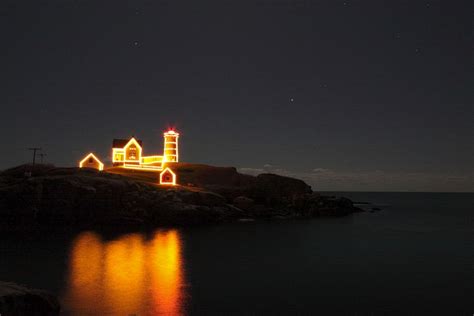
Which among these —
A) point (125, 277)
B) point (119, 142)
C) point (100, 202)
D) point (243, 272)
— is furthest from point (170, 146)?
point (125, 277)

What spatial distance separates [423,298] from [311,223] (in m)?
45.0

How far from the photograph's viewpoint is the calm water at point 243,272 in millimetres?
23875

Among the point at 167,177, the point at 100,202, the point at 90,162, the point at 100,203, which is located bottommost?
the point at 100,203

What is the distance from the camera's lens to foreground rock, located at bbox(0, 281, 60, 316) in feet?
51.4

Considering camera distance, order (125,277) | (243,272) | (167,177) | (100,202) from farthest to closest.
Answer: (167,177)
(100,202)
(243,272)
(125,277)

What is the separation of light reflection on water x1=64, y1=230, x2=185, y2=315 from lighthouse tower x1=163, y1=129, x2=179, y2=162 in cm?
3876

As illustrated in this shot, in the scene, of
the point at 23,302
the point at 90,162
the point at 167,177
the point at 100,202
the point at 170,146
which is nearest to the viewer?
Result: the point at 23,302

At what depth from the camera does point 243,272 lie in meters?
32.9

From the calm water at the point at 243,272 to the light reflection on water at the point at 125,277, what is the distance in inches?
2.6

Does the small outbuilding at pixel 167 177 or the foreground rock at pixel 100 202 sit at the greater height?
the small outbuilding at pixel 167 177

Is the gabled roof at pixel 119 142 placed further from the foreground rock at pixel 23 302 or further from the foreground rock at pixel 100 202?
the foreground rock at pixel 23 302

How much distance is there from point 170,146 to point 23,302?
71042 mm

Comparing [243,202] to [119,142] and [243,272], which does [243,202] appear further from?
[243,272]

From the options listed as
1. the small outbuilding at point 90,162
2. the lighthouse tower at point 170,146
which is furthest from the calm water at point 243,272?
the lighthouse tower at point 170,146
